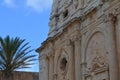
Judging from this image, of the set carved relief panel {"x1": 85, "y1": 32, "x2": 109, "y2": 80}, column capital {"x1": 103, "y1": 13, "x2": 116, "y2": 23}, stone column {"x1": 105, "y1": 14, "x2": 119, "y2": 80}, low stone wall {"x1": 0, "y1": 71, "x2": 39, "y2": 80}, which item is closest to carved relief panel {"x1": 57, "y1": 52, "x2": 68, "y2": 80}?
carved relief panel {"x1": 85, "y1": 32, "x2": 109, "y2": 80}

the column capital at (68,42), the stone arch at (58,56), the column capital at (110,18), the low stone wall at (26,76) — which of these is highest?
the column capital at (110,18)

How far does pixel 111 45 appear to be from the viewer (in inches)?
591

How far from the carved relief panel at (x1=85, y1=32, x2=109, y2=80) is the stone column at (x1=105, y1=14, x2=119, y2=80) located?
0.56 metres

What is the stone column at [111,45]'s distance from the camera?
14617mm

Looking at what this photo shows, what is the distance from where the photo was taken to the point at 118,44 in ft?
49.0

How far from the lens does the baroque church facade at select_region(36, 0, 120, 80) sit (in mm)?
15219

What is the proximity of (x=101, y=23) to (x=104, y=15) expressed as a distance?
0.56 metres

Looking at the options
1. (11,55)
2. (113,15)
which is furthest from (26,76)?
(113,15)

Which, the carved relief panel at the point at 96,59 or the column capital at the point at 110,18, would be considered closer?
the column capital at the point at 110,18

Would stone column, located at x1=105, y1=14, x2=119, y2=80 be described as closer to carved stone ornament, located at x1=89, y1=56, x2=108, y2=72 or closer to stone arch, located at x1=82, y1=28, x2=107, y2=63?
stone arch, located at x1=82, y1=28, x2=107, y2=63

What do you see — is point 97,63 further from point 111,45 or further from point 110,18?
point 110,18

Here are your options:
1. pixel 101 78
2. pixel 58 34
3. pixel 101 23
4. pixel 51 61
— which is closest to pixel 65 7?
pixel 58 34

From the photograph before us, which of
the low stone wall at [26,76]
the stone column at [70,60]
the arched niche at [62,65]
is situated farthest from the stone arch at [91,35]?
the low stone wall at [26,76]

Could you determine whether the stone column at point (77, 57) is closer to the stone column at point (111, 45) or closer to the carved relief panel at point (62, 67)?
the carved relief panel at point (62, 67)
